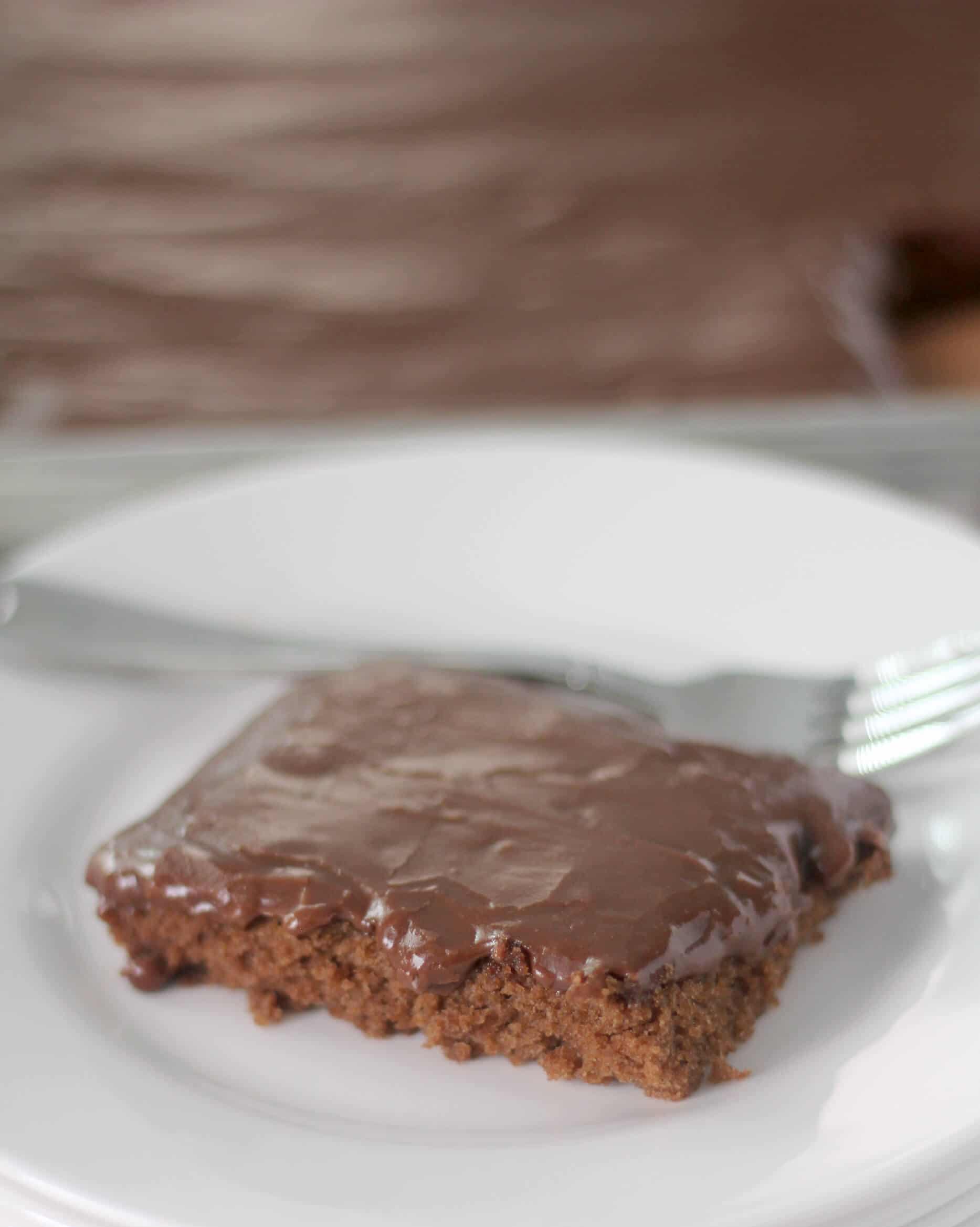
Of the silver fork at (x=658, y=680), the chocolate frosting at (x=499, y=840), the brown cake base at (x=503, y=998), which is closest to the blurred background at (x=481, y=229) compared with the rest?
the silver fork at (x=658, y=680)

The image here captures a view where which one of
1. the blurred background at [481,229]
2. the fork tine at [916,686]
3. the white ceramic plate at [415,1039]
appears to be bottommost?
the white ceramic plate at [415,1039]

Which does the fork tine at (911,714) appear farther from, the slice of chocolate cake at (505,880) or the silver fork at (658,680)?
the slice of chocolate cake at (505,880)

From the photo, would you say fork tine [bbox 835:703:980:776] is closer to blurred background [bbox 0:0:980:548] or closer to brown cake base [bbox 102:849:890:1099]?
brown cake base [bbox 102:849:890:1099]

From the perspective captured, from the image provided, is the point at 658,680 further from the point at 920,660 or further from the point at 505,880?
the point at 505,880

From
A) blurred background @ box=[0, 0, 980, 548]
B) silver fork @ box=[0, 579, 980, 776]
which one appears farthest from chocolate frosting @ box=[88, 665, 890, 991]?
blurred background @ box=[0, 0, 980, 548]

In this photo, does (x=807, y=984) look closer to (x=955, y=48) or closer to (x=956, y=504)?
(x=956, y=504)

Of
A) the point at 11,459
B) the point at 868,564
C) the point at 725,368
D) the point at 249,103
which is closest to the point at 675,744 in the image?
the point at 868,564
